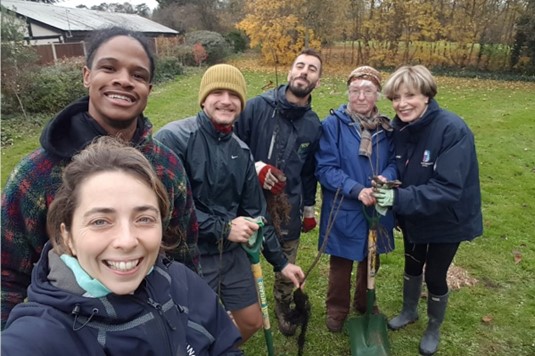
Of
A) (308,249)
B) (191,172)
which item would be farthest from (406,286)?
(191,172)

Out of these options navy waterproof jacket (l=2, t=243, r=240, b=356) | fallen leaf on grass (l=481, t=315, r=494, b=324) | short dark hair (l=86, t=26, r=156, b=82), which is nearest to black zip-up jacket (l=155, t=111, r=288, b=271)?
short dark hair (l=86, t=26, r=156, b=82)

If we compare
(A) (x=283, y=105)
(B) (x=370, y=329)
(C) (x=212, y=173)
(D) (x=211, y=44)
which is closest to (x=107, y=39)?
(C) (x=212, y=173)

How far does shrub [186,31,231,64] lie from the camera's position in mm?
27906

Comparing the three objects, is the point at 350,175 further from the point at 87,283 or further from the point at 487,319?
the point at 87,283

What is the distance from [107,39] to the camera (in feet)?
5.92

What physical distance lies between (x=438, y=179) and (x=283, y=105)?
4.26ft

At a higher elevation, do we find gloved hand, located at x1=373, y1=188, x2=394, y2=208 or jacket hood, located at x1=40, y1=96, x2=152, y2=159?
jacket hood, located at x1=40, y1=96, x2=152, y2=159

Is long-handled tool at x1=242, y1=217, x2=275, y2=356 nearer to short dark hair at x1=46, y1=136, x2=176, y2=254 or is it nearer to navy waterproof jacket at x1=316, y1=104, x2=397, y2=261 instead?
navy waterproof jacket at x1=316, y1=104, x2=397, y2=261

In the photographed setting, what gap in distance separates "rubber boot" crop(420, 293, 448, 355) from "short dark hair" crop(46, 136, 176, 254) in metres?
2.88

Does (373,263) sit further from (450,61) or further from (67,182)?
(450,61)

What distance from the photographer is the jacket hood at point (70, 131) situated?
1629 millimetres

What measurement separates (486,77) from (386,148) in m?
20.6

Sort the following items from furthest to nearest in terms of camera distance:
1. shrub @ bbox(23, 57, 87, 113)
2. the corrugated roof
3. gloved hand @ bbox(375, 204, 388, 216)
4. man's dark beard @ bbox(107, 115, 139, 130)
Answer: the corrugated roof, shrub @ bbox(23, 57, 87, 113), gloved hand @ bbox(375, 204, 388, 216), man's dark beard @ bbox(107, 115, 139, 130)

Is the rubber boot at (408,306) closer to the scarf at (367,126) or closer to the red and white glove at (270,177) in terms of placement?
the scarf at (367,126)
